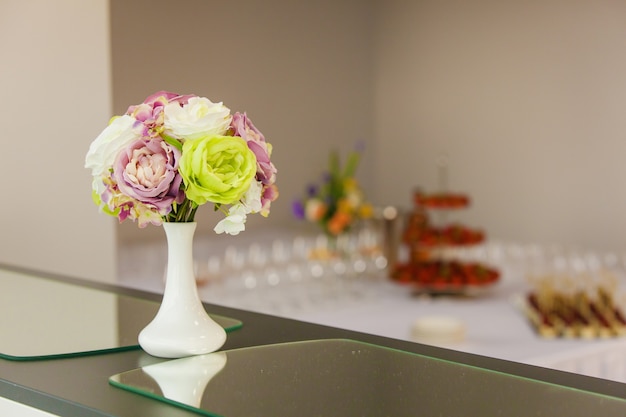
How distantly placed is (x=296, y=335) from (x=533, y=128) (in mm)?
3836

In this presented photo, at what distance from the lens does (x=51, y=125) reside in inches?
107

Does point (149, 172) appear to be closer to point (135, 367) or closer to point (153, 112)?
point (153, 112)

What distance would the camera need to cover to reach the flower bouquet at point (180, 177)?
3.93ft

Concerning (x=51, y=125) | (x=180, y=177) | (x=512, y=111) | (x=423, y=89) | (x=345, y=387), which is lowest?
(x=345, y=387)

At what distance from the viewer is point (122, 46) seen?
4.52 meters

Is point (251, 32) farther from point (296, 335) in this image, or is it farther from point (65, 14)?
point (296, 335)

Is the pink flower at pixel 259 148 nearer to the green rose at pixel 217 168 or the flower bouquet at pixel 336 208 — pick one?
the green rose at pixel 217 168

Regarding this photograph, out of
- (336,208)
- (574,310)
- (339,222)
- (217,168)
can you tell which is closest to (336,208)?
(336,208)

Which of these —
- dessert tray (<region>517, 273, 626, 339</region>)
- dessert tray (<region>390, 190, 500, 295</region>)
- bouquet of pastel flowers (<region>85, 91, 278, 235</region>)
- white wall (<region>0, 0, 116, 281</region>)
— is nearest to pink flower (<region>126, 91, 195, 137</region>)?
bouquet of pastel flowers (<region>85, 91, 278, 235</region>)

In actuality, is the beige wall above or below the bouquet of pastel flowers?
above

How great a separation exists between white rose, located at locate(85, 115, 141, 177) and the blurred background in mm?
2707

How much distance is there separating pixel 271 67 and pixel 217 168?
4.11 meters

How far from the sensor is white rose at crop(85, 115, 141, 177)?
1.23m

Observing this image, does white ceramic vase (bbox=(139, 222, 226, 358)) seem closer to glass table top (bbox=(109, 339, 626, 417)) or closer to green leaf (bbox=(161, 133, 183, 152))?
glass table top (bbox=(109, 339, 626, 417))
